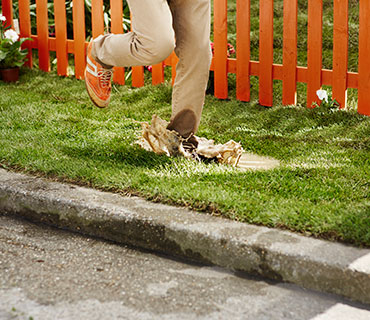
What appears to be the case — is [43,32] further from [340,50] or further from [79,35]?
[340,50]

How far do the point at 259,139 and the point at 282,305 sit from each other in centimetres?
216

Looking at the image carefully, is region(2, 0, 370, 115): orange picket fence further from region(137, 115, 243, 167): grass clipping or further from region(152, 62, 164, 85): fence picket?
region(137, 115, 243, 167): grass clipping

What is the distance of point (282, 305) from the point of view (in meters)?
2.49

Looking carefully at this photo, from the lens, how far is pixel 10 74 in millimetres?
6344

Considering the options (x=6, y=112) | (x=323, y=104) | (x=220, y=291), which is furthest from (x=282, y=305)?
(x=6, y=112)

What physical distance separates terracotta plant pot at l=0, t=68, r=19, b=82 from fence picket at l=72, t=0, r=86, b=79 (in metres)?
0.56

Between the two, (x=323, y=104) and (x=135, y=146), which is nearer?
(x=135, y=146)

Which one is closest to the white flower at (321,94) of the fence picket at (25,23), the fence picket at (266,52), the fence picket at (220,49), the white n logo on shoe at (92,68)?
the fence picket at (266,52)

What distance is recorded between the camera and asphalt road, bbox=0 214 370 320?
242 centimetres

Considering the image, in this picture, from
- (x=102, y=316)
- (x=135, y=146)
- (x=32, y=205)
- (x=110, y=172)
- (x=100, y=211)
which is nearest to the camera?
(x=102, y=316)

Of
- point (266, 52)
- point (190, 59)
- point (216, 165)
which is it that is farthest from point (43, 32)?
point (216, 165)

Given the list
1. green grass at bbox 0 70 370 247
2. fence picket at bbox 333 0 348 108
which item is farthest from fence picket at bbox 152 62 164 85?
fence picket at bbox 333 0 348 108

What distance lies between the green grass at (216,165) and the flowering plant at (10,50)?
449 millimetres

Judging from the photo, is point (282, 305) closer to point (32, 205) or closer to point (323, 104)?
point (32, 205)
